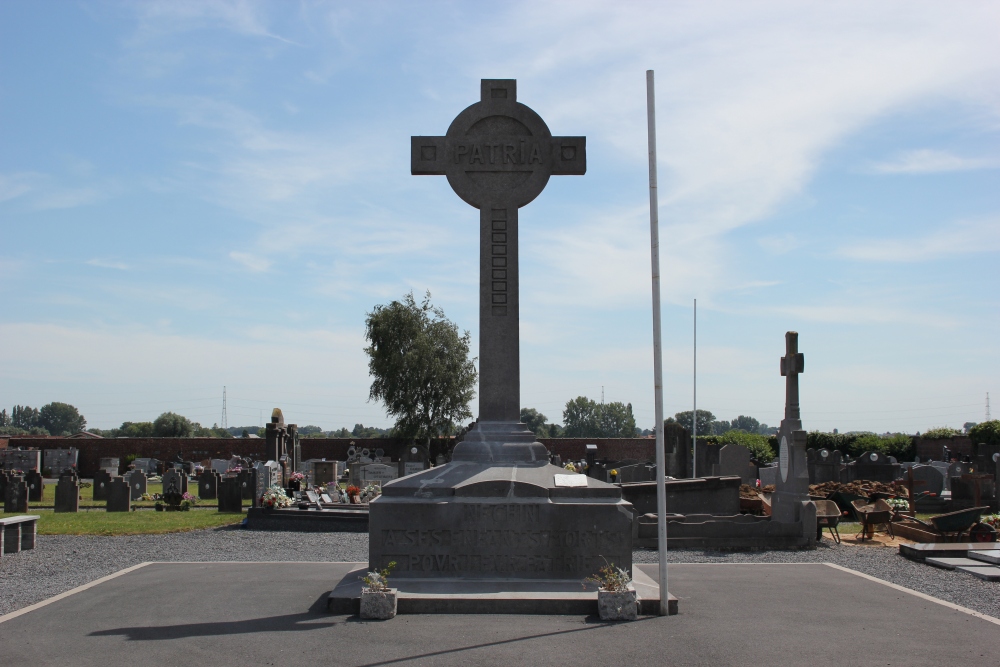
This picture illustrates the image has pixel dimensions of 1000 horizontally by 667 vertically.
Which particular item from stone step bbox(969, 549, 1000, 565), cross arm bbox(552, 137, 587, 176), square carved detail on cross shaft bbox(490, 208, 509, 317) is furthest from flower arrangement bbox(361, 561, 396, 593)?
stone step bbox(969, 549, 1000, 565)

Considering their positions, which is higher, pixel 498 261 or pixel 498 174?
pixel 498 174

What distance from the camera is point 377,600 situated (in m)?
6.95

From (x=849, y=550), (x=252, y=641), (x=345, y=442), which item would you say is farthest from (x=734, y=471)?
(x=345, y=442)

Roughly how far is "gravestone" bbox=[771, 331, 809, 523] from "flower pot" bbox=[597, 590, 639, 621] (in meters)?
7.29

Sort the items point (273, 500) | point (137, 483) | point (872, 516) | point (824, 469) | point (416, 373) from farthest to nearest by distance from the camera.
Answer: point (416, 373)
point (137, 483)
point (824, 469)
point (273, 500)
point (872, 516)

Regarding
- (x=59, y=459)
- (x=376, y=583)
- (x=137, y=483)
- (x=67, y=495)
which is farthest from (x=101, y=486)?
(x=376, y=583)

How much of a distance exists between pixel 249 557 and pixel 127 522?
7.05m

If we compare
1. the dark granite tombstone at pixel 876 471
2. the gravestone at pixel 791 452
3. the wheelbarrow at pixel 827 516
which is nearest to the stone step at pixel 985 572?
the gravestone at pixel 791 452

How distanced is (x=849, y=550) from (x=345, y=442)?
31253mm

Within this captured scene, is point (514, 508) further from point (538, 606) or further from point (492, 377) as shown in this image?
point (492, 377)

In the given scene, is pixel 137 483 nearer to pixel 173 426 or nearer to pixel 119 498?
pixel 119 498

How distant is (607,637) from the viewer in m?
6.37

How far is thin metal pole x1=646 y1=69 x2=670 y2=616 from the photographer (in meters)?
7.12

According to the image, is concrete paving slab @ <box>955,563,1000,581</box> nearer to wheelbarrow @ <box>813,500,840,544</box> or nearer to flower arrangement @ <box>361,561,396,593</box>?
wheelbarrow @ <box>813,500,840,544</box>
